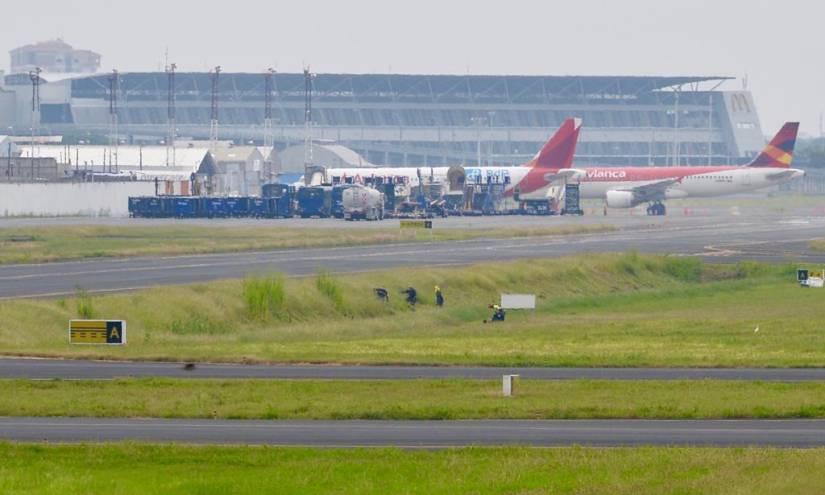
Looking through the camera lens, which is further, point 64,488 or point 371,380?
point 371,380

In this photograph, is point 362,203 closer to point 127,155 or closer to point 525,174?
point 525,174

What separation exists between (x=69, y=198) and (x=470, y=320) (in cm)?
7291

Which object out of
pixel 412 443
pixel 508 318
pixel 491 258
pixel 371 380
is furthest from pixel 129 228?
pixel 412 443

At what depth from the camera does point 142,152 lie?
179000 millimetres

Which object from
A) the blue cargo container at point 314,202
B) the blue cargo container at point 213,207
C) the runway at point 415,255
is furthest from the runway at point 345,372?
the blue cargo container at point 314,202

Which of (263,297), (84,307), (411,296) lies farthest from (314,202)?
(84,307)

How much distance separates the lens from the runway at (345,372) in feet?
124

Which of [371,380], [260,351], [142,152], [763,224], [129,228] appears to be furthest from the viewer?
[142,152]

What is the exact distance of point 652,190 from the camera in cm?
14450

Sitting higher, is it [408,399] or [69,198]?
[69,198]

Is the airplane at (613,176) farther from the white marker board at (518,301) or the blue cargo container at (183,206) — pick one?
the white marker board at (518,301)

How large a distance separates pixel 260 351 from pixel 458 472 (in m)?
21.6

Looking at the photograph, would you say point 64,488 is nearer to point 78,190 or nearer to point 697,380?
point 697,380

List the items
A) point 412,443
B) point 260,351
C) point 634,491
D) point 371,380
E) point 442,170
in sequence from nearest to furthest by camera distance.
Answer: point 634,491 → point 412,443 → point 371,380 → point 260,351 → point 442,170
